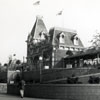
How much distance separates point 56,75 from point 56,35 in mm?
27587

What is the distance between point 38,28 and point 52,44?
43.5 feet

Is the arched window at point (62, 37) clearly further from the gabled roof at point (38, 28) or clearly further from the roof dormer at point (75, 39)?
the gabled roof at point (38, 28)

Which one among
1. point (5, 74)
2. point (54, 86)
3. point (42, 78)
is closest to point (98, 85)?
point (54, 86)

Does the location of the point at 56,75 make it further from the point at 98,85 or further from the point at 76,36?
the point at 76,36

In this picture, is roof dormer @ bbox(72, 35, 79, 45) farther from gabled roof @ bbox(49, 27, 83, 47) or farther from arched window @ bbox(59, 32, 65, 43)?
arched window @ bbox(59, 32, 65, 43)

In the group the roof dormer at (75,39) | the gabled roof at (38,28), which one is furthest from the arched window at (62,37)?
the gabled roof at (38,28)

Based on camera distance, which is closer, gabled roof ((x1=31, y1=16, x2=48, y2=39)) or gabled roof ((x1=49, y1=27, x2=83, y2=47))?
gabled roof ((x1=49, y1=27, x2=83, y2=47))

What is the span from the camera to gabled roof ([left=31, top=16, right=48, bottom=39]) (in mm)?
65562

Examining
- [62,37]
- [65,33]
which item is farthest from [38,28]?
[62,37]

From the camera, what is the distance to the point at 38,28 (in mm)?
67688

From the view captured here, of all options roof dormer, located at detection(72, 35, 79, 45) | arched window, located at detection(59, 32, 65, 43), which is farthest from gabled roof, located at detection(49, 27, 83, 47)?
arched window, located at detection(59, 32, 65, 43)

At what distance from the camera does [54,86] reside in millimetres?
22891

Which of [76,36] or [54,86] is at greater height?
[76,36]

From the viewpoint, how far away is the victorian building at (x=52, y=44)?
5419 cm
